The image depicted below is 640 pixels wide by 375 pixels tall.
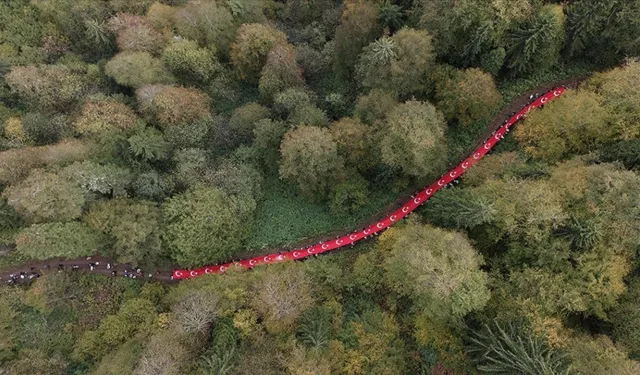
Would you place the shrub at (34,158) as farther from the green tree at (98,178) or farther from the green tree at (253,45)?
the green tree at (253,45)

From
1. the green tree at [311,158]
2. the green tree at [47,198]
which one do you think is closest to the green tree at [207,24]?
the green tree at [311,158]

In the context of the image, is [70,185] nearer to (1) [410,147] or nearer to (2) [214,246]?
(2) [214,246]

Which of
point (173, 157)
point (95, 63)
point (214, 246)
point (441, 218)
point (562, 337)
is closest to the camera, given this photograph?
point (562, 337)

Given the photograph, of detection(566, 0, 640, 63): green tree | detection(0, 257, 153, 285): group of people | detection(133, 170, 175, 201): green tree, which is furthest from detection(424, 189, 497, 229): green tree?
detection(0, 257, 153, 285): group of people

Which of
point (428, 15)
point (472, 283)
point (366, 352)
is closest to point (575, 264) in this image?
point (472, 283)

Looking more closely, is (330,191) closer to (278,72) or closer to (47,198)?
(278,72)

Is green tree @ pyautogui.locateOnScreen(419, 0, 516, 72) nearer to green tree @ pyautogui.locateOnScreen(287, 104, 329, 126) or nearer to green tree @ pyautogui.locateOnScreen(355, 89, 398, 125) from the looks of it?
green tree @ pyautogui.locateOnScreen(355, 89, 398, 125)
